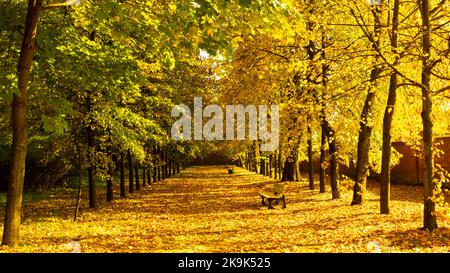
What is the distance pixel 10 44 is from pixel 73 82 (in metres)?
Answer: 3.43

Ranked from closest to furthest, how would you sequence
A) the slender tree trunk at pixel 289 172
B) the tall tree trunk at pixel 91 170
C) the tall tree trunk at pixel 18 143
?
the tall tree trunk at pixel 18 143, the tall tree trunk at pixel 91 170, the slender tree trunk at pixel 289 172

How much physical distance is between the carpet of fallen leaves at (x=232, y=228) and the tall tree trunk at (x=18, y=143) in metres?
0.55

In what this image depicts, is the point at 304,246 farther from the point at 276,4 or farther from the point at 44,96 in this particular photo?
the point at 44,96

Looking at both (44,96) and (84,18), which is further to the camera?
(84,18)

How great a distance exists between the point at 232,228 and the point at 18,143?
255 inches

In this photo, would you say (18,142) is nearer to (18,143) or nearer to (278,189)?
(18,143)

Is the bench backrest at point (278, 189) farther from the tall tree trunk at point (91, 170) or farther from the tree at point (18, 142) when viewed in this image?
the tree at point (18, 142)

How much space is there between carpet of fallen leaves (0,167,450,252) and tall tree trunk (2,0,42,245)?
1.81ft

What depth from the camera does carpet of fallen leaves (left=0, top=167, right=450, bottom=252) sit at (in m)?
9.91

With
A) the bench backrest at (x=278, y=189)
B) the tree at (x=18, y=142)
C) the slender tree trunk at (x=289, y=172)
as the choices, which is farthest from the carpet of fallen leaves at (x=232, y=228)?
the slender tree trunk at (x=289, y=172)

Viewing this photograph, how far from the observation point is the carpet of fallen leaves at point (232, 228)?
991cm

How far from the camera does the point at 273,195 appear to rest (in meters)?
17.8
